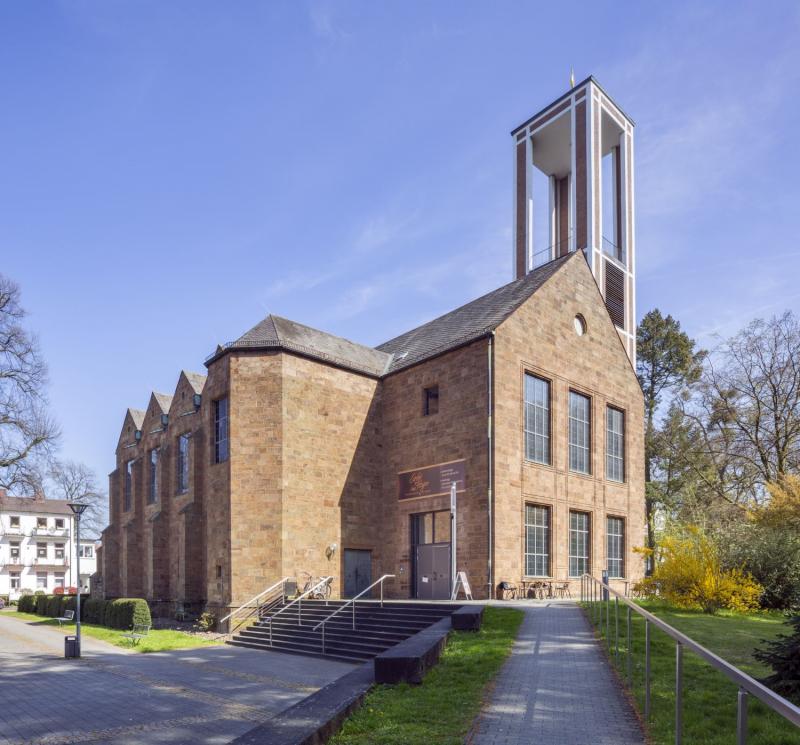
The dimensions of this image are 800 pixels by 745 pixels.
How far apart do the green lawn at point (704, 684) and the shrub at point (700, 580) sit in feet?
7.85

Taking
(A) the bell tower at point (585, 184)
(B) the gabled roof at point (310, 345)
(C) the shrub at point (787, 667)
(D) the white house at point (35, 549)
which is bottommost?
(D) the white house at point (35, 549)

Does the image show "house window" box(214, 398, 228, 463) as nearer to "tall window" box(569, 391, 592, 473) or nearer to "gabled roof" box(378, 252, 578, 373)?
"gabled roof" box(378, 252, 578, 373)

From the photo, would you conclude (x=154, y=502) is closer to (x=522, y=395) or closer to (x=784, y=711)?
(x=522, y=395)

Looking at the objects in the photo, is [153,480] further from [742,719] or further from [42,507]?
[42,507]

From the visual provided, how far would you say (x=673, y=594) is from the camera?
678 inches

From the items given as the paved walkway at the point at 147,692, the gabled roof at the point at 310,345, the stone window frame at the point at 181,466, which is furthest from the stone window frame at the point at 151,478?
the paved walkway at the point at 147,692

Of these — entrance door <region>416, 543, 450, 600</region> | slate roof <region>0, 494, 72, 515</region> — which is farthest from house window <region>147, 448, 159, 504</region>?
slate roof <region>0, 494, 72, 515</region>

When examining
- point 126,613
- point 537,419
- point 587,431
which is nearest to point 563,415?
point 537,419

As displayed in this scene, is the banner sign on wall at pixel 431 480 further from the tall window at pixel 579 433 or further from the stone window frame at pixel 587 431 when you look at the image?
the tall window at pixel 579 433

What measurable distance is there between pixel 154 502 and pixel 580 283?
22.7 metres

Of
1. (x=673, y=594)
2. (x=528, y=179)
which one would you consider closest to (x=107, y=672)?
(x=673, y=594)

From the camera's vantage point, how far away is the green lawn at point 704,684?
638 centimetres

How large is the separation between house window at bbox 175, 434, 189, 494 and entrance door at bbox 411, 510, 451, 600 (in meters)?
11.6

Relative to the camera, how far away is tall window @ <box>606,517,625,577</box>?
26203 millimetres
